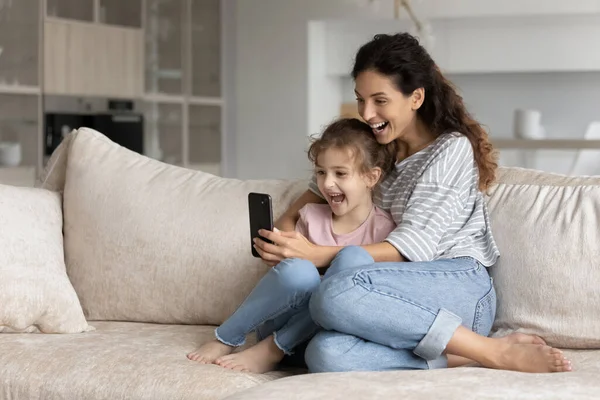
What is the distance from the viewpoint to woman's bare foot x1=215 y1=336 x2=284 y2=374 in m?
2.11

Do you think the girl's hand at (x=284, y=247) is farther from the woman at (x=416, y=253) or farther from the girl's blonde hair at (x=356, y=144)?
the girl's blonde hair at (x=356, y=144)

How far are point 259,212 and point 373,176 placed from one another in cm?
34

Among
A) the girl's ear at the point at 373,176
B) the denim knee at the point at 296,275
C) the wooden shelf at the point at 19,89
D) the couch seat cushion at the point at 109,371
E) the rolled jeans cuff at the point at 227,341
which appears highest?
the wooden shelf at the point at 19,89

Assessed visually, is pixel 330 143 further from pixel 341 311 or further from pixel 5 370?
pixel 5 370

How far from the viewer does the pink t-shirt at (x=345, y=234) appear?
8.00ft

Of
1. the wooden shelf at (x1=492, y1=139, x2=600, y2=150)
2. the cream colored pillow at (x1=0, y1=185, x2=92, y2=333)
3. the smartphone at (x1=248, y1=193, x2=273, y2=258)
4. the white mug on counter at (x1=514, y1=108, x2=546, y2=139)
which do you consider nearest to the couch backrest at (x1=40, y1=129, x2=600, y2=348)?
the cream colored pillow at (x1=0, y1=185, x2=92, y2=333)

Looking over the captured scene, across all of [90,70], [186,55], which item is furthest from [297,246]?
[186,55]

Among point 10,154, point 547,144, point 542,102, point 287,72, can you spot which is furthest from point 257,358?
point 542,102

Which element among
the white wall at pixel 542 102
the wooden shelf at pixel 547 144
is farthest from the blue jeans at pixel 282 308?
the white wall at pixel 542 102

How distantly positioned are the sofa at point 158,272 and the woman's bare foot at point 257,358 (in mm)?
36

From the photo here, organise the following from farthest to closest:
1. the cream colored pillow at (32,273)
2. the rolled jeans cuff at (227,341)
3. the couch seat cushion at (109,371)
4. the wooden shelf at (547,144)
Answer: the wooden shelf at (547,144), the cream colored pillow at (32,273), the rolled jeans cuff at (227,341), the couch seat cushion at (109,371)

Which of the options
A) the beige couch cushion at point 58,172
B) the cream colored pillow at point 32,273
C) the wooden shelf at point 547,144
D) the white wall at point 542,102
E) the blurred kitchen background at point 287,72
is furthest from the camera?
the white wall at point 542,102

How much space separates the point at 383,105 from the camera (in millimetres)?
2445

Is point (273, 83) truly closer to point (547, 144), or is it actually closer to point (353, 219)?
point (547, 144)
